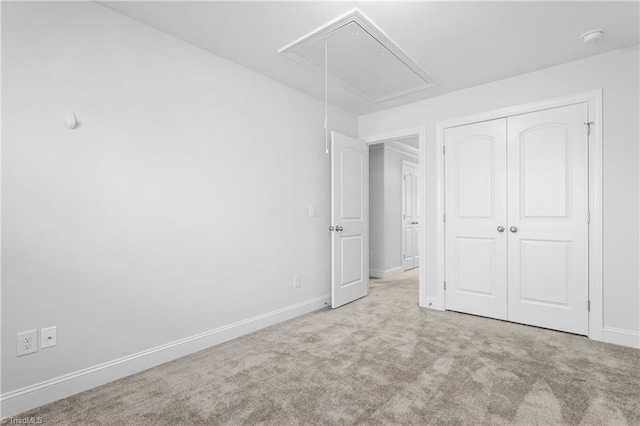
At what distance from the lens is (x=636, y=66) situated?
250 cm

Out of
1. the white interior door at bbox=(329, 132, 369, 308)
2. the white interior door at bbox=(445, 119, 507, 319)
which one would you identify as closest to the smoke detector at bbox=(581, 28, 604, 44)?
the white interior door at bbox=(445, 119, 507, 319)

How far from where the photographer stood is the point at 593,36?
91.8 inches

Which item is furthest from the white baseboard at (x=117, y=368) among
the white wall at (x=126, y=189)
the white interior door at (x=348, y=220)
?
the white interior door at (x=348, y=220)

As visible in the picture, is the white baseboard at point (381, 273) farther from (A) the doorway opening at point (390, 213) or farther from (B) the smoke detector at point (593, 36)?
(B) the smoke detector at point (593, 36)

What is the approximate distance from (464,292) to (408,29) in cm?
267

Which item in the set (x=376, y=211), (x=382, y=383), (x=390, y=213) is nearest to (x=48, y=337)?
(x=382, y=383)

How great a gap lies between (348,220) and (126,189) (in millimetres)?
2392

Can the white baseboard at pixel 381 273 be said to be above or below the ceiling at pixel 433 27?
below

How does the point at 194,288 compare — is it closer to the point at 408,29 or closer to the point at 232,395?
the point at 232,395

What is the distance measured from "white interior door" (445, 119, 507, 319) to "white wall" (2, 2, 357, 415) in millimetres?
1899

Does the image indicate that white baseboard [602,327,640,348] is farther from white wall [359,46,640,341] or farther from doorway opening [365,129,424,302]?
doorway opening [365,129,424,302]

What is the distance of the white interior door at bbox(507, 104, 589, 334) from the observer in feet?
A: 9.02

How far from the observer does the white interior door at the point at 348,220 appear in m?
3.58

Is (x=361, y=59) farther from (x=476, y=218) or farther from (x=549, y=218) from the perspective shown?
(x=549, y=218)
